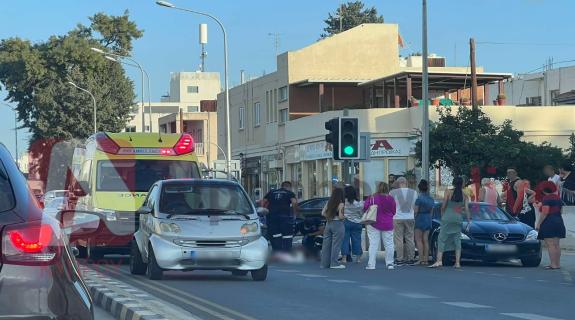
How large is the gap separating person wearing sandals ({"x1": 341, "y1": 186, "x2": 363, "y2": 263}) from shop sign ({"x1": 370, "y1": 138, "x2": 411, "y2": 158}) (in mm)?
24803

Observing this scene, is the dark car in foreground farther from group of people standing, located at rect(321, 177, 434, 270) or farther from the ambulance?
the ambulance

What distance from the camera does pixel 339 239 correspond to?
19547mm

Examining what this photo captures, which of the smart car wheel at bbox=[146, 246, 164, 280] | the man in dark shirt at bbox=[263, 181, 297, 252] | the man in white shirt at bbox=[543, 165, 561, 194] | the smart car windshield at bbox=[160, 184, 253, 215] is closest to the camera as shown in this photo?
the smart car wheel at bbox=[146, 246, 164, 280]

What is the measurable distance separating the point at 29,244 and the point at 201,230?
10.2m

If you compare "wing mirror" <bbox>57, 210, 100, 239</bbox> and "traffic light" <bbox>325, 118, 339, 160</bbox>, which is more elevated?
"traffic light" <bbox>325, 118, 339, 160</bbox>

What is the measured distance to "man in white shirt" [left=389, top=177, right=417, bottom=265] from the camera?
2061 centimetres

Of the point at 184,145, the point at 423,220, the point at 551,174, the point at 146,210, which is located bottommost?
the point at 423,220

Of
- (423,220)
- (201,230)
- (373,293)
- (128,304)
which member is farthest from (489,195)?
(128,304)

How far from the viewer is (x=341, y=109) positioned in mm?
51625

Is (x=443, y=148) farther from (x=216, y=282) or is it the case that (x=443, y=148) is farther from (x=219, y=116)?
(x=219, y=116)

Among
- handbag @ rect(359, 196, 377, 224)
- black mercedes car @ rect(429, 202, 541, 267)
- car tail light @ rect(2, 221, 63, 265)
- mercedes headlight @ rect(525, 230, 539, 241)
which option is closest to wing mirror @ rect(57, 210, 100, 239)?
handbag @ rect(359, 196, 377, 224)

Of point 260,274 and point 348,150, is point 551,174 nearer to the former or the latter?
point 348,150

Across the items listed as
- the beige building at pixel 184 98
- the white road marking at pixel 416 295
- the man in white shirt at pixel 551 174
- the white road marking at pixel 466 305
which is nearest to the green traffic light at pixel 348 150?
the man in white shirt at pixel 551 174

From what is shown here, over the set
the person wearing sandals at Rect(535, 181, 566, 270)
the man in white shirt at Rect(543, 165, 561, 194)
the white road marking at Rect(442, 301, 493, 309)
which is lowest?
the white road marking at Rect(442, 301, 493, 309)
